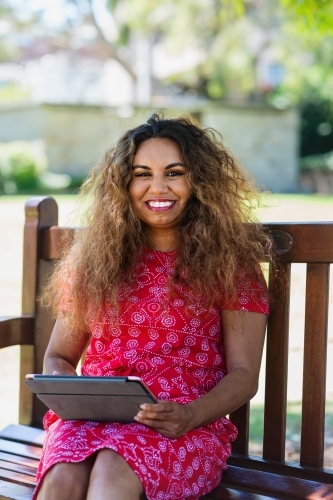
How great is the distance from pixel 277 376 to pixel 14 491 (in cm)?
97

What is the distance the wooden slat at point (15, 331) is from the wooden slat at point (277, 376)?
1095 mm

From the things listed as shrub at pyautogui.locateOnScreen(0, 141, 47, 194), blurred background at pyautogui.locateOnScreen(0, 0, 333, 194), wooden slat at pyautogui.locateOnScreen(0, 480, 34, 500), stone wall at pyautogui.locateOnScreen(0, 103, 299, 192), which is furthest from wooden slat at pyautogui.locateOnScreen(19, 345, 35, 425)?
stone wall at pyautogui.locateOnScreen(0, 103, 299, 192)

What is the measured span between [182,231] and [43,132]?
15.3m

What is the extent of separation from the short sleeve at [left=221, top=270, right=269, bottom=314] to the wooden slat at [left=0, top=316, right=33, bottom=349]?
1.08 m

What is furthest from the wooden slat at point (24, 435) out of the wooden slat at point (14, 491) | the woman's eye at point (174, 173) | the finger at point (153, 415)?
the woman's eye at point (174, 173)

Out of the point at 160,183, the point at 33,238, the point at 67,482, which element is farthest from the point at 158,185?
the point at 67,482

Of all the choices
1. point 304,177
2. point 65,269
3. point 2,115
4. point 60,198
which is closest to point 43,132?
point 2,115

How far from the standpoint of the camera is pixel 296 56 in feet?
71.9

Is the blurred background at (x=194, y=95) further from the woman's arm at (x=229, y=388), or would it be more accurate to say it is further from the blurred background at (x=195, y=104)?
the woman's arm at (x=229, y=388)

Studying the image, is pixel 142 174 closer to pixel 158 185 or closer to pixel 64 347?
pixel 158 185

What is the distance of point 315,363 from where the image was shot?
285 cm

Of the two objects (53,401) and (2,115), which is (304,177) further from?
(53,401)

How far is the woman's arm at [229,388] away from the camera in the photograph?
7.90 ft

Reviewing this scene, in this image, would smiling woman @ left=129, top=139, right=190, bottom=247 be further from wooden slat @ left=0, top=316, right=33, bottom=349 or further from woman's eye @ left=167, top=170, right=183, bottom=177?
wooden slat @ left=0, top=316, right=33, bottom=349
